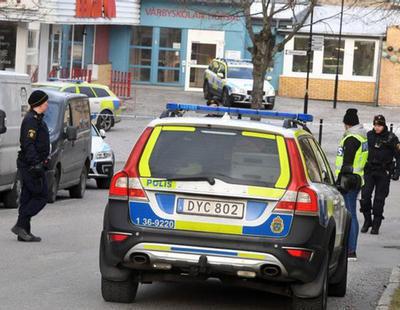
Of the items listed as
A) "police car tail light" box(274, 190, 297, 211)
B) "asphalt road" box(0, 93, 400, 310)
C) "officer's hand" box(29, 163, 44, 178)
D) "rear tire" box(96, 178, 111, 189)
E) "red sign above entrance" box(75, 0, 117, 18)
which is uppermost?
"red sign above entrance" box(75, 0, 117, 18)

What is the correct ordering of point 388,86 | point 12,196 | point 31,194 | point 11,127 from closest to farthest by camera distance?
point 31,194
point 11,127
point 12,196
point 388,86

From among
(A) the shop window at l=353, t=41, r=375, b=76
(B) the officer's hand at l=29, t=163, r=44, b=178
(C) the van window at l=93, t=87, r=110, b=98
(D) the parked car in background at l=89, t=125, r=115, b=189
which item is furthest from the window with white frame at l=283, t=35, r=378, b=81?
(B) the officer's hand at l=29, t=163, r=44, b=178

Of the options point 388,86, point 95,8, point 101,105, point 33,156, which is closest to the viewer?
point 33,156

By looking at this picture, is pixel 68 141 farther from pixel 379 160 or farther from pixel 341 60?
pixel 341 60

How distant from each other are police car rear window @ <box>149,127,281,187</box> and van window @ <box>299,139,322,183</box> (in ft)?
1.26

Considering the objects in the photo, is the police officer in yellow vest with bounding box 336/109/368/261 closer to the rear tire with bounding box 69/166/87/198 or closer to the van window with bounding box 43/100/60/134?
the van window with bounding box 43/100/60/134

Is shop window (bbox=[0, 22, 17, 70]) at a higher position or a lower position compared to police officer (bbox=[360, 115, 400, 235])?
higher

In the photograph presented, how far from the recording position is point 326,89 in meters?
50.8

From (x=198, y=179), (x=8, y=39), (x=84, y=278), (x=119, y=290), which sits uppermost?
(x=8, y=39)

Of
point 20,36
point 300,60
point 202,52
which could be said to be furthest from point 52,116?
point 202,52

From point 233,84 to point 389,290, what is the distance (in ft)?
107

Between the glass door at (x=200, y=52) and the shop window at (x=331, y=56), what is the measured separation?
4923 mm

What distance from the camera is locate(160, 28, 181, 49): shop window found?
173 ft

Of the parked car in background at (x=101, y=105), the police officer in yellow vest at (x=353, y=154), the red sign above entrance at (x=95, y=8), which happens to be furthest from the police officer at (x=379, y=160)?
the red sign above entrance at (x=95, y=8)
